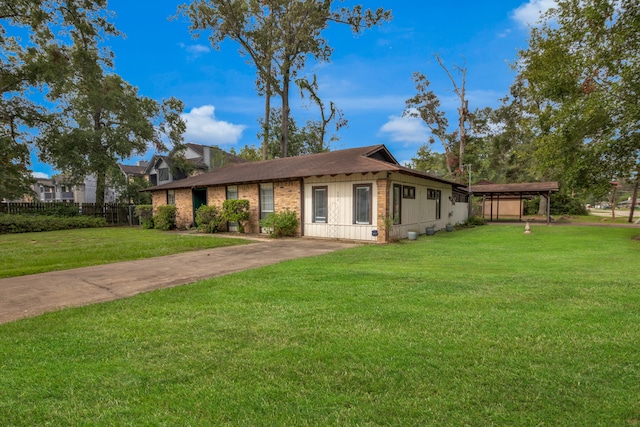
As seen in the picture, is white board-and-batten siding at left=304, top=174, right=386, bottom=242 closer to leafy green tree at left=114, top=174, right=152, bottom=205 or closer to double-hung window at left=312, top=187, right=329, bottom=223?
double-hung window at left=312, top=187, right=329, bottom=223

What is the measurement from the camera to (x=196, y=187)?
17750mm

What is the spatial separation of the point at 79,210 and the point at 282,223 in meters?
19.4

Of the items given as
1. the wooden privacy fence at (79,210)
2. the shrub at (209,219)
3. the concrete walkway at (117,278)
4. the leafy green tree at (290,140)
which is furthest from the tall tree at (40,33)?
the leafy green tree at (290,140)

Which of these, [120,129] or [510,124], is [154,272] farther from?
[510,124]

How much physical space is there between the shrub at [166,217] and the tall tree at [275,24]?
9.75 metres

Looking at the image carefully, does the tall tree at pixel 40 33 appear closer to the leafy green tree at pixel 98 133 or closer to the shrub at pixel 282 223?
the shrub at pixel 282 223

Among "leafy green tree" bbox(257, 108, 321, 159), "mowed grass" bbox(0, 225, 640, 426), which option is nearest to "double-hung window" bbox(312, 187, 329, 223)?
"mowed grass" bbox(0, 225, 640, 426)

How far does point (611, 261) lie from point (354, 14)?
75.5 ft

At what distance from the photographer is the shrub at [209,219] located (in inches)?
629

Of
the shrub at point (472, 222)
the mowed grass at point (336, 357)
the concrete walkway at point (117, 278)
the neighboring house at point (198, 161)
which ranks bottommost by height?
the concrete walkway at point (117, 278)

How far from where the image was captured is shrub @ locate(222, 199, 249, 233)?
14.9 meters

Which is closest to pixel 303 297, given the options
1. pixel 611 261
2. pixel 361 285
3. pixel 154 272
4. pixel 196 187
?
pixel 361 285

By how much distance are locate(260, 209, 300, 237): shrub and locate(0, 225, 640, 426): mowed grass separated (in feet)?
26.5

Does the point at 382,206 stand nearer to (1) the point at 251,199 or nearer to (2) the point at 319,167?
(2) the point at 319,167
